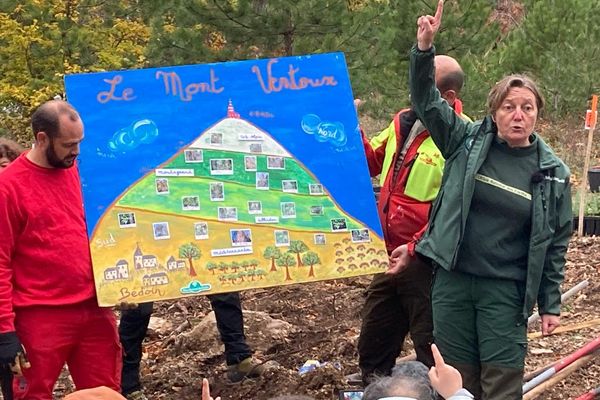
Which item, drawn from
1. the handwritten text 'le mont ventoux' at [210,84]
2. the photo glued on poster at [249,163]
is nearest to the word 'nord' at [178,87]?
the handwritten text 'le mont ventoux' at [210,84]

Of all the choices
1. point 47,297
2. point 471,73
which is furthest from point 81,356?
point 471,73

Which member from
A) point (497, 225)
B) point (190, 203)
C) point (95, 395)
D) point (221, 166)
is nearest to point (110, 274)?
point (190, 203)

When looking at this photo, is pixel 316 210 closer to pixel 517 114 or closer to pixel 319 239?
pixel 319 239

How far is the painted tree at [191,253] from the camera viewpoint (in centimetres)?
390

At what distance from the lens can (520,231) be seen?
3494 millimetres

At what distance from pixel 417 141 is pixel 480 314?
103cm

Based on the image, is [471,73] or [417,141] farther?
[471,73]

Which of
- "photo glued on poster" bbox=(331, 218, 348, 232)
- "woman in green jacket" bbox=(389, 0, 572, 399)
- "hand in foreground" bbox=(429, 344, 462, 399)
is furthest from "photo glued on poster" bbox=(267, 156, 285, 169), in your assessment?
"hand in foreground" bbox=(429, 344, 462, 399)

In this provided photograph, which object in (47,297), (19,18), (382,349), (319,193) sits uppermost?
(19,18)

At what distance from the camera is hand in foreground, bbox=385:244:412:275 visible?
4.10m

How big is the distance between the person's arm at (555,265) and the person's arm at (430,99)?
546 mm

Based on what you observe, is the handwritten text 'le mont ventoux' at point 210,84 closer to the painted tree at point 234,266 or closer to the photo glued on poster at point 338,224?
the photo glued on poster at point 338,224

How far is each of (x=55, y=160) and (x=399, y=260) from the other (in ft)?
5.78

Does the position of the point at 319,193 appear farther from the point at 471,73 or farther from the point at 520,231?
the point at 471,73
